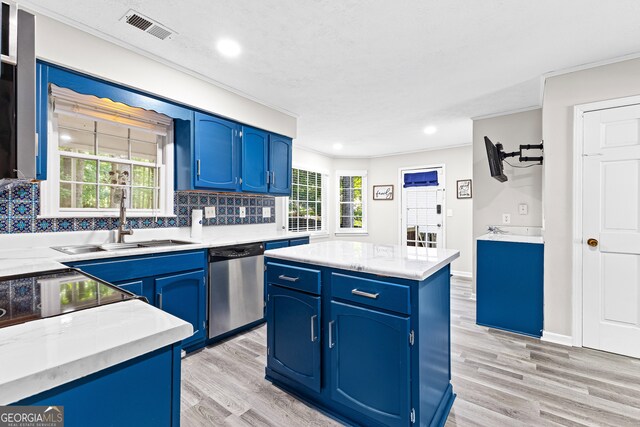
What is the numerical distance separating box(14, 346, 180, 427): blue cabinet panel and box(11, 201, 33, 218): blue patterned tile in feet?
7.50

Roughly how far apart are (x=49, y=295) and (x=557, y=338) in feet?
12.0

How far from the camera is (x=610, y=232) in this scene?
8.43ft

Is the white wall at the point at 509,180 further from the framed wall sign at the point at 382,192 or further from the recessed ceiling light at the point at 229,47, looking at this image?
the recessed ceiling light at the point at 229,47

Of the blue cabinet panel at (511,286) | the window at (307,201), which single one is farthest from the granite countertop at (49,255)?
the window at (307,201)

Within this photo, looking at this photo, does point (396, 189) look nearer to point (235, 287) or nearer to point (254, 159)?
point (254, 159)

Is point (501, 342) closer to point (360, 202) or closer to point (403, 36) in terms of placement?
point (403, 36)

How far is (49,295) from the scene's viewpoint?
0.94m

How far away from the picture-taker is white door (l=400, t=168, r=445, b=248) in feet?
19.0

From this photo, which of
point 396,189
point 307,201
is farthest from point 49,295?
point 396,189

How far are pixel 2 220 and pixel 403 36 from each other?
10.2 ft

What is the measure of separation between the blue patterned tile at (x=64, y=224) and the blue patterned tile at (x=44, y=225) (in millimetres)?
24

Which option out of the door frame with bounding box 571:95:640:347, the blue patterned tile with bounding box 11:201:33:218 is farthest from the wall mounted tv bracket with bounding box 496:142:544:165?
the blue patterned tile with bounding box 11:201:33:218

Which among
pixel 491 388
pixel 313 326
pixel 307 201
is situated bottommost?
pixel 491 388

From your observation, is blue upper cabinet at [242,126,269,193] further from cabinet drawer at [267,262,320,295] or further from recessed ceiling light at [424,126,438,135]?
recessed ceiling light at [424,126,438,135]
